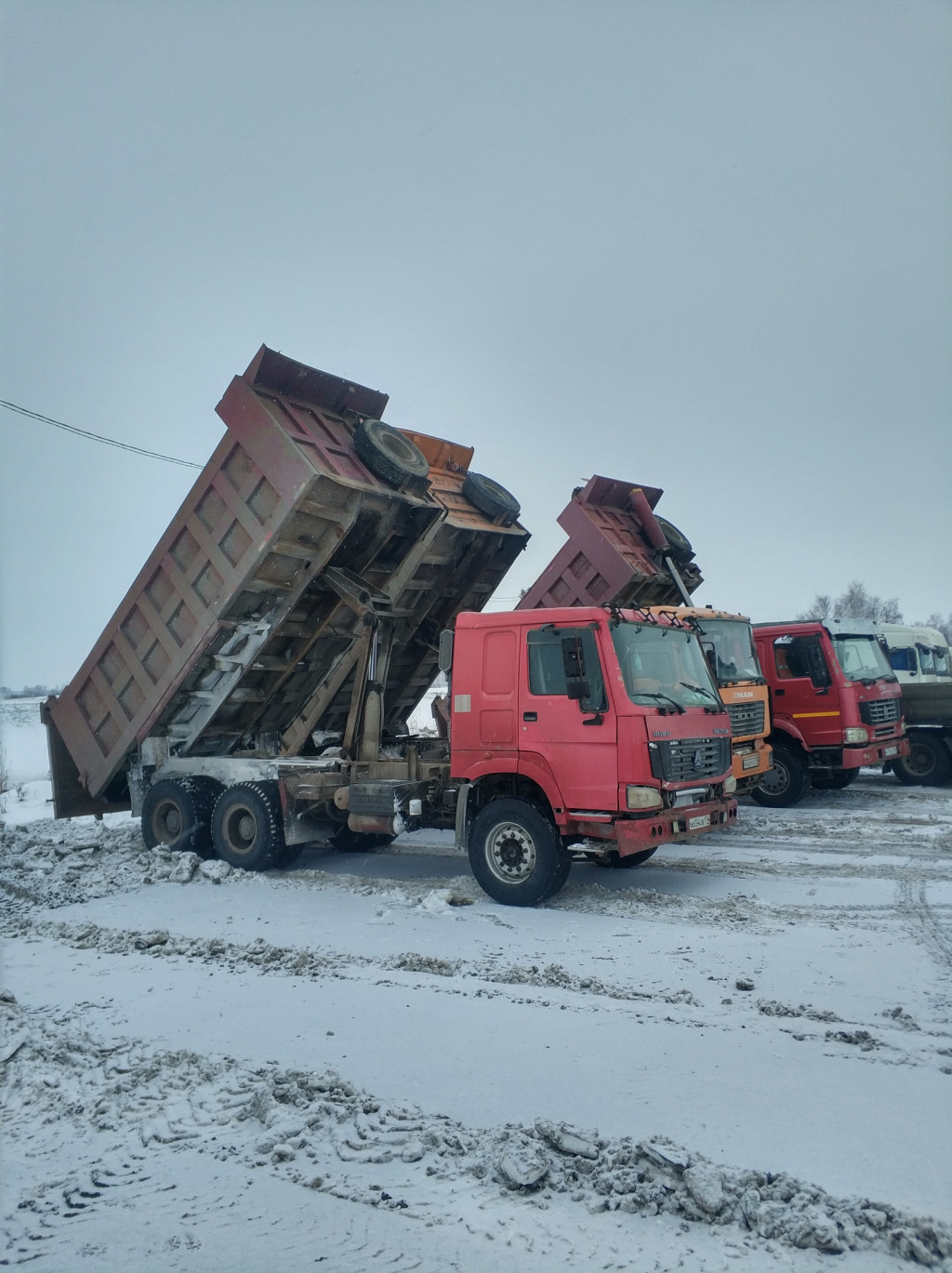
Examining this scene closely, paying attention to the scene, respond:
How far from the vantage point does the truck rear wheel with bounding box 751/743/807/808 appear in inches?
464

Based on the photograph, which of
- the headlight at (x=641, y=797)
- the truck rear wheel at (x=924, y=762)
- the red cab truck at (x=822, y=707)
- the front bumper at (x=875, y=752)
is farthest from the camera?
the truck rear wheel at (x=924, y=762)

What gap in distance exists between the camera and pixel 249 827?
29.1ft

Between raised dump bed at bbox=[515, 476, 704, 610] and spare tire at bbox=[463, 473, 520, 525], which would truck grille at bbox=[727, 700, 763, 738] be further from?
spare tire at bbox=[463, 473, 520, 525]

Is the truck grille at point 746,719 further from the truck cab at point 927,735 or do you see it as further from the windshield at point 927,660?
the windshield at point 927,660

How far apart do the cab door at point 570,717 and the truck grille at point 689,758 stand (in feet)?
1.18

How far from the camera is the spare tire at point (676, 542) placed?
12.3 m

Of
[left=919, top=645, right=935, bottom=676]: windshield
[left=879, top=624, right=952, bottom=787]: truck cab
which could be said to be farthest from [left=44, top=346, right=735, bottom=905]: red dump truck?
[left=919, top=645, right=935, bottom=676]: windshield

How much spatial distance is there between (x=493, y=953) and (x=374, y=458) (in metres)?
4.69

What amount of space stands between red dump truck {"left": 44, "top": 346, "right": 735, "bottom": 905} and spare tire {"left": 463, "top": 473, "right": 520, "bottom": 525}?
0.03 meters

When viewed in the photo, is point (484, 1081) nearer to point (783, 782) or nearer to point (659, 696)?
point (659, 696)

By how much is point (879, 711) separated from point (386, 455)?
753cm

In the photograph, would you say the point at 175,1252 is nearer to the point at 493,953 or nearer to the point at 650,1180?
the point at 650,1180

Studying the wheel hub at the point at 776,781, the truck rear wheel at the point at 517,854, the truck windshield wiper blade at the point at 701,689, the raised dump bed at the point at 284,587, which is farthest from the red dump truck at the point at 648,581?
the truck rear wheel at the point at 517,854

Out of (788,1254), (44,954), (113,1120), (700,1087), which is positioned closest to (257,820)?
(44,954)
